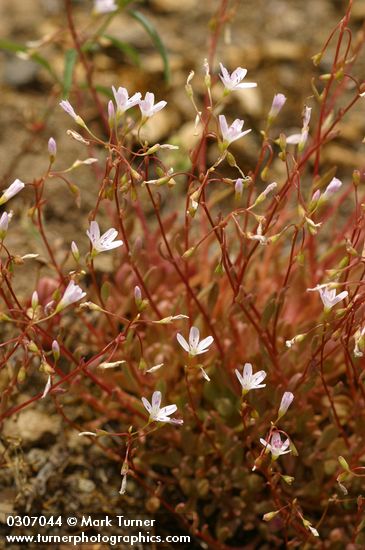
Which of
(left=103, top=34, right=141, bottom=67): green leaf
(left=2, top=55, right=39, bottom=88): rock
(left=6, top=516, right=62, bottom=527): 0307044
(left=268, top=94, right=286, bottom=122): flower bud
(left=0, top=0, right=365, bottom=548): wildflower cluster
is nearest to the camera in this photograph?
(left=268, top=94, right=286, bottom=122): flower bud

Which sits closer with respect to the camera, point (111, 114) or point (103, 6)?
point (111, 114)

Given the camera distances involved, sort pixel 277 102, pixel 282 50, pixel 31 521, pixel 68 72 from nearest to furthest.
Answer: pixel 277 102
pixel 31 521
pixel 68 72
pixel 282 50

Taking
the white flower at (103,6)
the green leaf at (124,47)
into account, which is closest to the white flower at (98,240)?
the white flower at (103,6)

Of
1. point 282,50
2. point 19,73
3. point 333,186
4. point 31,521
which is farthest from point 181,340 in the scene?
point 282,50

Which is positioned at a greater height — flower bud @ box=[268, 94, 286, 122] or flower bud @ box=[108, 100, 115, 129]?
flower bud @ box=[108, 100, 115, 129]

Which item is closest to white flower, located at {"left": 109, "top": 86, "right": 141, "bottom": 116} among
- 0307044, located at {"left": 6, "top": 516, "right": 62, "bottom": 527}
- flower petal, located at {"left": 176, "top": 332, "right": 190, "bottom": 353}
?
flower petal, located at {"left": 176, "top": 332, "right": 190, "bottom": 353}

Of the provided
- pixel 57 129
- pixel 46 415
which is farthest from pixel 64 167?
pixel 46 415

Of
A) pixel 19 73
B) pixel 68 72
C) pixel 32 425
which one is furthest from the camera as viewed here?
pixel 19 73

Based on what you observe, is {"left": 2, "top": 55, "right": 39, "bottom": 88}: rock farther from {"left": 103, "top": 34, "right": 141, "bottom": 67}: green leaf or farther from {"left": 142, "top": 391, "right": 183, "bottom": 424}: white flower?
{"left": 142, "top": 391, "right": 183, "bottom": 424}: white flower

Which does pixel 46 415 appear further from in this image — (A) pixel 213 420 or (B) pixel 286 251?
(B) pixel 286 251

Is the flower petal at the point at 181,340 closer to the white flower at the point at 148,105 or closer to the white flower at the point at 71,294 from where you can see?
the white flower at the point at 71,294

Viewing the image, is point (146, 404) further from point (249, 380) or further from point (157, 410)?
point (249, 380)
